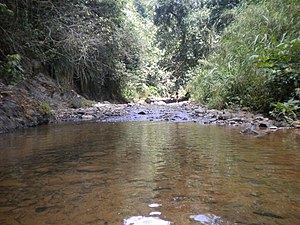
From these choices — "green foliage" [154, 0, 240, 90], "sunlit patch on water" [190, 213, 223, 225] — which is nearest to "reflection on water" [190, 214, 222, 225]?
"sunlit patch on water" [190, 213, 223, 225]

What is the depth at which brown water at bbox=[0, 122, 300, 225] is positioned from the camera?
1078mm

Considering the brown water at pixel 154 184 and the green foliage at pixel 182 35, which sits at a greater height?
the green foliage at pixel 182 35

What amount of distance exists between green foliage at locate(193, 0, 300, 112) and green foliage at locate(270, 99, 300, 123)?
35cm

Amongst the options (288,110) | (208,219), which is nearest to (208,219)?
(208,219)

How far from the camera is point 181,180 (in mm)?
1524

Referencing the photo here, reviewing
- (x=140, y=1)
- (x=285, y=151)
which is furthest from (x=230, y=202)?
(x=140, y=1)

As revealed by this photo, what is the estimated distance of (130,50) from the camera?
12.1 meters

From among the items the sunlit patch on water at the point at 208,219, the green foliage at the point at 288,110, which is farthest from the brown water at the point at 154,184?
the green foliage at the point at 288,110

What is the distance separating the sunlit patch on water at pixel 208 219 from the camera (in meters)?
1.00

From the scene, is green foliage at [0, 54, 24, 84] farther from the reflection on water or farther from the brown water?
the reflection on water

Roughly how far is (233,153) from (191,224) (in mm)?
1280

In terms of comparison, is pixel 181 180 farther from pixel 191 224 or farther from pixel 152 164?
pixel 191 224

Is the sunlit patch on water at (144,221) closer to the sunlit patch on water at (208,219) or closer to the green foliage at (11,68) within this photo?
the sunlit patch on water at (208,219)

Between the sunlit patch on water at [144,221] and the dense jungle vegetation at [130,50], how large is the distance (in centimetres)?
315
